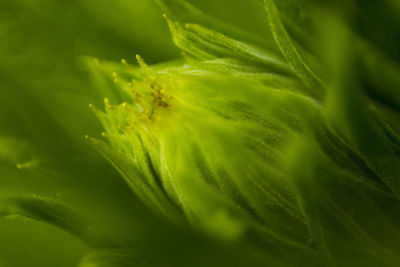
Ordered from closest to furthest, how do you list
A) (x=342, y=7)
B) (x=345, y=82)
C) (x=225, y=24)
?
(x=345, y=82)
(x=342, y=7)
(x=225, y=24)

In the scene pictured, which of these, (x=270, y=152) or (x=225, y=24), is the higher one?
(x=225, y=24)

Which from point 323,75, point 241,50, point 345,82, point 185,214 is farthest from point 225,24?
point 345,82

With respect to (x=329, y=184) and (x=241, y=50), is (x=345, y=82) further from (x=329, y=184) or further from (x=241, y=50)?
(x=241, y=50)

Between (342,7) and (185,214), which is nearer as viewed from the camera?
(342,7)

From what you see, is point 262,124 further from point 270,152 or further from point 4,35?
point 4,35

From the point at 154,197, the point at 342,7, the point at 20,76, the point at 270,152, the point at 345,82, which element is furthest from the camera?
the point at 20,76

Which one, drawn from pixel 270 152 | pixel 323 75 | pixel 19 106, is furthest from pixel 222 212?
pixel 19 106

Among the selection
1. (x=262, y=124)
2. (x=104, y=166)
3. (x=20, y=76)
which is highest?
(x=20, y=76)
